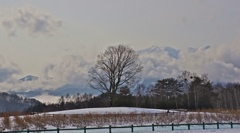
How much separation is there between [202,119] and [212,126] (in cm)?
598

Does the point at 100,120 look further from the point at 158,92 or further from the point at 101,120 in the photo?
the point at 158,92

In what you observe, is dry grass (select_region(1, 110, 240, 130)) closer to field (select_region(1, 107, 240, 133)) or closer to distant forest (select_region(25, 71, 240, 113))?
field (select_region(1, 107, 240, 133))

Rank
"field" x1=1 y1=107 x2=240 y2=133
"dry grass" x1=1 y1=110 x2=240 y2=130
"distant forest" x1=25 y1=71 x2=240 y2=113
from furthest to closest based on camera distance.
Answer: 1. "distant forest" x1=25 y1=71 x2=240 y2=113
2. "dry grass" x1=1 y1=110 x2=240 y2=130
3. "field" x1=1 y1=107 x2=240 y2=133

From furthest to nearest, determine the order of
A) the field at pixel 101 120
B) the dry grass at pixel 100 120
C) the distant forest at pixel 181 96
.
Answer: the distant forest at pixel 181 96 < the dry grass at pixel 100 120 < the field at pixel 101 120

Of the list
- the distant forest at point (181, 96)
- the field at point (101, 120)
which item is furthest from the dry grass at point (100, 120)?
the distant forest at point (181, 96)

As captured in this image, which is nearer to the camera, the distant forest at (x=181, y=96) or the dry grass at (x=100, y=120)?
the dry grass at (x=100, y=120)

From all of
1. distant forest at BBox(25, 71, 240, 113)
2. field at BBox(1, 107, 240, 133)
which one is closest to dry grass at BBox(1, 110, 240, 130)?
field at BBox(1, 107, 240, 133)

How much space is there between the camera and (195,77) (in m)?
99.8

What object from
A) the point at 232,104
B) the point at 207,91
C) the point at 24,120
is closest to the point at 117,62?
the point at 207,91

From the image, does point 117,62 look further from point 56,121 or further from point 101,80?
point 56,121

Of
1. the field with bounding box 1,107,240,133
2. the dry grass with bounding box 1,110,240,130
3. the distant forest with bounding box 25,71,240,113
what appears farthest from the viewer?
the distant forest with bounding box 25,71,240,113

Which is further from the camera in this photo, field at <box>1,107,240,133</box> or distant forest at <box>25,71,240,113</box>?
distant forest at <box>25,71,240,113</box>

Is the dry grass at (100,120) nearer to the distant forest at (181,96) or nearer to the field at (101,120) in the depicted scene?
the field at (101,120)

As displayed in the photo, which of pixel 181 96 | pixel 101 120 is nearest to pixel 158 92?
pixel 181 96
